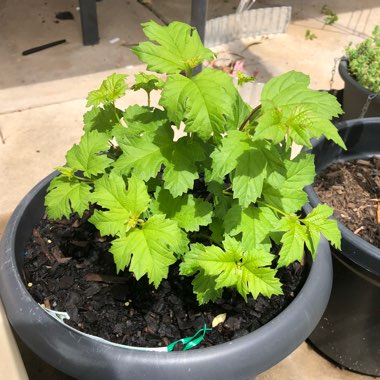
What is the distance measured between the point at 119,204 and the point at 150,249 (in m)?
0.12

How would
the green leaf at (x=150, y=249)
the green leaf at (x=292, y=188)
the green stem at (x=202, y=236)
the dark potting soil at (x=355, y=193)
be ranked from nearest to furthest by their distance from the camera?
the green leaf at (x=150, y=249), the green leaf at (x=292, y=188), the green stem at (x=202, y=236), the dark potting soil at (x=355, y=193)

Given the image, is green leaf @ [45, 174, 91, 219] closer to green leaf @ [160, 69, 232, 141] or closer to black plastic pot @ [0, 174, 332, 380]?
black plastic pot @ [0, 174, 332, 380]

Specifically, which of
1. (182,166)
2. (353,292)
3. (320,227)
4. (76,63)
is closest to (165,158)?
(182,166)

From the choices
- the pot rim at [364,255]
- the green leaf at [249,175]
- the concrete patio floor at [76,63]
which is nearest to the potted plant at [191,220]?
the green leaf at [249,175]

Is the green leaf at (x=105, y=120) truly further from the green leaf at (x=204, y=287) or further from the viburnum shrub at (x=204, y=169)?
the green leaf at (x=204, y=287)

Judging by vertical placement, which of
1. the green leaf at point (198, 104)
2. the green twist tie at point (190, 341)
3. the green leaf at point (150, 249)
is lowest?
the green twist tie at point (190, 341)

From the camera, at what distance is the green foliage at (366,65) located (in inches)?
80.8

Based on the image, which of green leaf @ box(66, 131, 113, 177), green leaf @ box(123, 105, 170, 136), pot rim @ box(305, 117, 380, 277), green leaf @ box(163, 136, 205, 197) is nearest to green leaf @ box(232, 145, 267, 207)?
green leaf @ box(163, 136, 205, 197)

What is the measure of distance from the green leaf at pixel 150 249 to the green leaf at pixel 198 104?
0.71 ft

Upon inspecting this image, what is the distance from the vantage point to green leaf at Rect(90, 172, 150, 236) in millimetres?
947

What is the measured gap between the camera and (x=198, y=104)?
849 millimetres

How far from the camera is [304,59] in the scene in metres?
3.01

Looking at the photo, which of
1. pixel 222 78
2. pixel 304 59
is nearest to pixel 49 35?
pixel 304 59

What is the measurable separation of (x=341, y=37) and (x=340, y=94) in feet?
3.20
